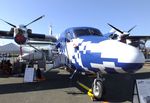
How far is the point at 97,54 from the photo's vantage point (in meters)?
10.1

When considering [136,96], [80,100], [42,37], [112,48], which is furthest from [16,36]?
[136,96]

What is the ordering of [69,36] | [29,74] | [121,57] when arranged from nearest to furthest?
[121,57] < [69,36] < [29,74]

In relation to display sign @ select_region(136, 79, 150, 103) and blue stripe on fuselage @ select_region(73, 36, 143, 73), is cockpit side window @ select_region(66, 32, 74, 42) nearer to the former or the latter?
blue stripe on fuselage @ select_region(73, 36, 143, 73)

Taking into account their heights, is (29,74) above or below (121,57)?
below

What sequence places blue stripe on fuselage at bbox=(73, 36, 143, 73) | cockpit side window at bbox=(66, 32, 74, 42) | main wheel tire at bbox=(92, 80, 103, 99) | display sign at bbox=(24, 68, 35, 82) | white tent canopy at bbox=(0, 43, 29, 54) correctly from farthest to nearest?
1. white tent canopy at bbox=(0, 43, 29, 54)
2. display sign at bbox=(24, 68, 35, 82)
3. cockpit side window at bbox=(66, 32, 74, 42)
4. main wheel tire at bbox=(92, 80, 103, 99)
5. blue stripe on fuselage at bbox=(73, 36, 143, 73)

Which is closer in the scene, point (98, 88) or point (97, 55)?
point (97, 55)

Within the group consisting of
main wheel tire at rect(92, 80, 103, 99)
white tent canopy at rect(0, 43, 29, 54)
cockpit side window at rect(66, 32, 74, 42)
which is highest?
white tent canopy at rect(0, 43, 29, 54)

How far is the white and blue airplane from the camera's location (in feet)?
28.6

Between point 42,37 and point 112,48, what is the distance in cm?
1546

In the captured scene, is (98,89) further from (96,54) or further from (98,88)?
(96,54)

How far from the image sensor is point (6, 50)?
45.4 metres

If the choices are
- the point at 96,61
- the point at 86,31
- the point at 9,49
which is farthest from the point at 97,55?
the point at 9,49

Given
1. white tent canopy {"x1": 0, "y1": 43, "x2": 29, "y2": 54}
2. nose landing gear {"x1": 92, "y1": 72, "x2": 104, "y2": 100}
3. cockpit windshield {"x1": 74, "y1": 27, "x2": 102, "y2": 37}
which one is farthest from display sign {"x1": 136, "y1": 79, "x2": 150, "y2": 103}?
white tent canopy {"x1": 0, "y1": 43, "x2": 29, "y2": 54}

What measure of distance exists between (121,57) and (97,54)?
148 cm
